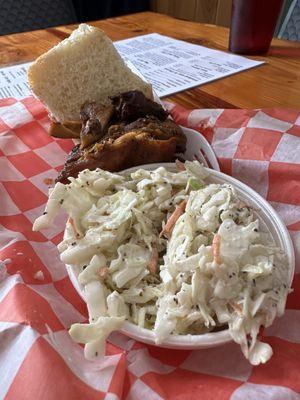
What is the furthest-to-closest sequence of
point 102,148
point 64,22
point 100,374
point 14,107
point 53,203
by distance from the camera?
point 64,22
point 14,107
point 102,148
point 53,203
point 100,374

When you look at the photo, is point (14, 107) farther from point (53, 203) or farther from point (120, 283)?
point (120, 283)

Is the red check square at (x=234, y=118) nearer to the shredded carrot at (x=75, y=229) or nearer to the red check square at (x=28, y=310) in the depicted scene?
the shredded carrot at (x=75, y=229)

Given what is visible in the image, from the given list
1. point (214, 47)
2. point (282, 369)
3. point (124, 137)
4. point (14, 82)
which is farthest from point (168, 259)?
point (214, 47)

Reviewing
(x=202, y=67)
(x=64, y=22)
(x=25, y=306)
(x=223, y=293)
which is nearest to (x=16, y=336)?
(x=25, y=306)

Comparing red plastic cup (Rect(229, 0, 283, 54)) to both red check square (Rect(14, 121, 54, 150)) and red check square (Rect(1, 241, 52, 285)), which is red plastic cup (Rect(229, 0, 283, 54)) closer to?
red check square (Rect(14, 121, 54, 150))

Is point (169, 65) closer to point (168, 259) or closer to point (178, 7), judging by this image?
point (168, 259)

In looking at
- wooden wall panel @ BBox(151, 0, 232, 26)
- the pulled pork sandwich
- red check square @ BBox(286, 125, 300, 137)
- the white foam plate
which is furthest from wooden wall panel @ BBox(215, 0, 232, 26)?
the white foam plate
